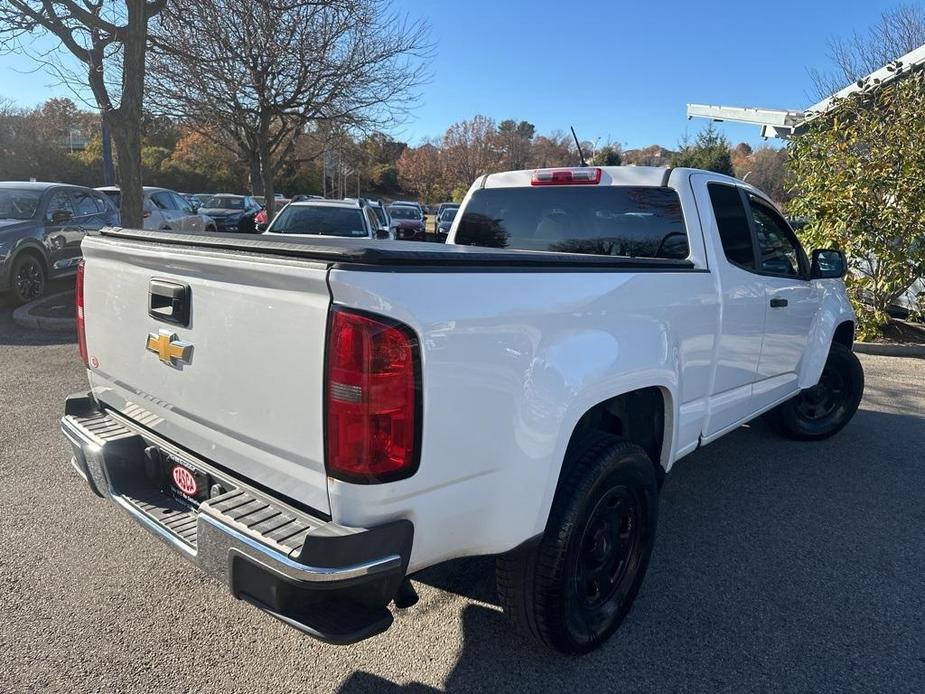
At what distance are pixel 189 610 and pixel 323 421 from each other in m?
1.58

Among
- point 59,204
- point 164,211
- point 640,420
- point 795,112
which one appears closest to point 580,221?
point 640,420

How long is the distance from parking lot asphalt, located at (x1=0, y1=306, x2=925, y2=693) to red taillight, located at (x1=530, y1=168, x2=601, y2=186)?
209 centimetres

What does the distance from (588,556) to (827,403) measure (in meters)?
3.91

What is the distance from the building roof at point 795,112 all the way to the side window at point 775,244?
23.1 ft

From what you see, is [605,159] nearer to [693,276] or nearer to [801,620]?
[693,276]

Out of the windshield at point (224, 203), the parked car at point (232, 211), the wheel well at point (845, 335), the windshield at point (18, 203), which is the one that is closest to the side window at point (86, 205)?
the windshield at point (18, 203)

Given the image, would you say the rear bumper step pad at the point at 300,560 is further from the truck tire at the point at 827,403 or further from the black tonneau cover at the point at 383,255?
the truck tire at the point at 827,403

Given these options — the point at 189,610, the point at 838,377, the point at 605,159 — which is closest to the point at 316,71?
the point at 605,159

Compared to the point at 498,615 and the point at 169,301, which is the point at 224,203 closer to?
the point at 169,301

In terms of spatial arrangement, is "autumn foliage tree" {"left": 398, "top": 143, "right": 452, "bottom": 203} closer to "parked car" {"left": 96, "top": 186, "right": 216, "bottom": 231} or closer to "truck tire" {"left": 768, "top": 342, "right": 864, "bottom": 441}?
"parked car" {"left": 96, "top": 186, "right": 216, "bottom": 231}

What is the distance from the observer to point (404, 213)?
938 inches

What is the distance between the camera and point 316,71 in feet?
52.5

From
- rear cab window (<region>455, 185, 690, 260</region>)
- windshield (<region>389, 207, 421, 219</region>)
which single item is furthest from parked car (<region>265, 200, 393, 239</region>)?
windshield (<region>389, 207, 421, 219</region>)

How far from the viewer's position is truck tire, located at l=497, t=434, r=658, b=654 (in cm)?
235
